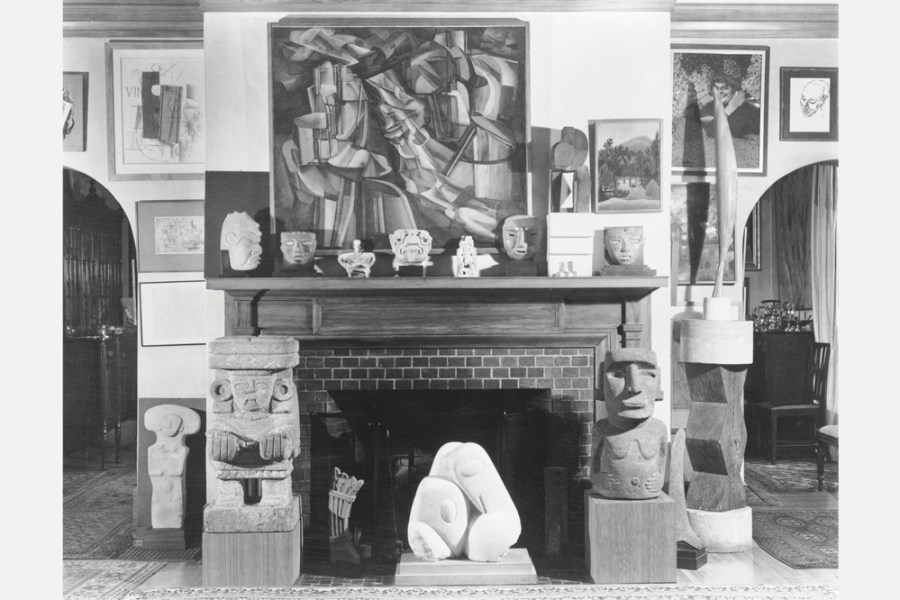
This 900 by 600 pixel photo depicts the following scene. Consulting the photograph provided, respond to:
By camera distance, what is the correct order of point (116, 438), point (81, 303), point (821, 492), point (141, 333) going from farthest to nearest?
1. point (81, 303)
2. point (116, 438)
3. point (821, 492)
4. point (141, 333)

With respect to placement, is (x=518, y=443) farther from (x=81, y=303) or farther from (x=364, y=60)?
(x=81, y=303)

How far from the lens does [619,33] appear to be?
452cm

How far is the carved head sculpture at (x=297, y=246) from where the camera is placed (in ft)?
14.5

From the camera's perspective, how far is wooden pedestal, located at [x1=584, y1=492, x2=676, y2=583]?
3.95 metres

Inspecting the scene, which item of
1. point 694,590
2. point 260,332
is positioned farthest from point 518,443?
point 260,332

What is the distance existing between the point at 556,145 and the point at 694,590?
2493 mm

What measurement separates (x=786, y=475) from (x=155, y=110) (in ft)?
17.4

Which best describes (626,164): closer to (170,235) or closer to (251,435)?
(251,435)

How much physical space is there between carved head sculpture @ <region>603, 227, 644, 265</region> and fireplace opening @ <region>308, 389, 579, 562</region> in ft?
2.99

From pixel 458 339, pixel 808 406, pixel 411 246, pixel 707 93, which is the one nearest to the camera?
pixel 411 246

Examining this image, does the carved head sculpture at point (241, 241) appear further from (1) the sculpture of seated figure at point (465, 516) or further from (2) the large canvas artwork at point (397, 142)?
(1) the sculpture of seated figure at point (465, 516)

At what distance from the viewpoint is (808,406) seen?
623 centimetres

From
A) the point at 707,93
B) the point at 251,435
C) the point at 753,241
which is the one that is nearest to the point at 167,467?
the point at 251,435

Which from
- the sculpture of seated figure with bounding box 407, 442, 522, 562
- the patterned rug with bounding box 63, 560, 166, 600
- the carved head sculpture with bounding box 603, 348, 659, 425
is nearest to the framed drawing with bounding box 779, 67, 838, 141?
the carved head sculpture with bounding box 603, 348, 659, 425
